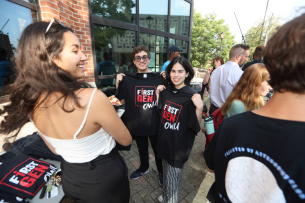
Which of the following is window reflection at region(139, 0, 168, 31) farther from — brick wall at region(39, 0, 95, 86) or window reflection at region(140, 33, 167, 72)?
brick wall at region(39, 0, 95, 86)

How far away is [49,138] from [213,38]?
28150mm

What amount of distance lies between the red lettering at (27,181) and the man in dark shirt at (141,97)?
4.53ft

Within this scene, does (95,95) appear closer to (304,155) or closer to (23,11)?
(304,155)

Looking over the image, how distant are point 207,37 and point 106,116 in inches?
1095

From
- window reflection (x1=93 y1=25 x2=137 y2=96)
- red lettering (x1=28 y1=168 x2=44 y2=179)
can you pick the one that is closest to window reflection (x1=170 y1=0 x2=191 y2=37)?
window reflection (x1=93 y1=25 x2=137 y2=96)

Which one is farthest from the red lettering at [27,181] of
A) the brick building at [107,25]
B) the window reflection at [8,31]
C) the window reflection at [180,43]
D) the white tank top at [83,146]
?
the window reflection at [180,43]

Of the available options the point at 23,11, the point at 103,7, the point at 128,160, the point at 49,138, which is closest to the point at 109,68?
the point at 103,7

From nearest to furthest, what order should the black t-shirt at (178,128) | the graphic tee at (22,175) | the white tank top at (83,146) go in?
the white tank top at (83,146), the graphic tee at (22,175), the black t-shirt at (178,128)

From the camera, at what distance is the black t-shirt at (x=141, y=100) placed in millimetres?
2359

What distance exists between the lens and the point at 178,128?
69.3 inches

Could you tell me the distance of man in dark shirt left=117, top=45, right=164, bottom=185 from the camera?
7.75 feet

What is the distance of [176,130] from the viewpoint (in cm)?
177

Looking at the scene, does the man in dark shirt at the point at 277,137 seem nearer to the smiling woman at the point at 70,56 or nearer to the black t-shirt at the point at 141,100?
the smiling woman at the point at 70,56

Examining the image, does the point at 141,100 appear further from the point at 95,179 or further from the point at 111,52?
the point at 111,52
